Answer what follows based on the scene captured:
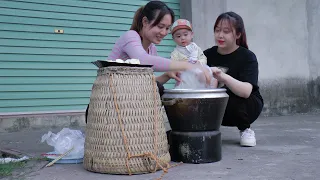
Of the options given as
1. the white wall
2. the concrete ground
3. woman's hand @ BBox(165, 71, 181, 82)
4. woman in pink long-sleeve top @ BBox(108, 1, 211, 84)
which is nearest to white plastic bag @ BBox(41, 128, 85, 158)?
the concrete ground

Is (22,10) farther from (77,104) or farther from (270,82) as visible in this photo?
(270,82)

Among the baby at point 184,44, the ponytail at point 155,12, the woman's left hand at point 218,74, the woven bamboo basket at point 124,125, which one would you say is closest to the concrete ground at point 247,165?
the woven bamboo basket at point 124,125

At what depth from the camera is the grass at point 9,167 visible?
2.21 m

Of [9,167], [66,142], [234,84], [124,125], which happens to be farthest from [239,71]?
[9,167]

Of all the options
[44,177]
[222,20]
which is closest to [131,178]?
[44,177]

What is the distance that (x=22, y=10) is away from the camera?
4.59 metres

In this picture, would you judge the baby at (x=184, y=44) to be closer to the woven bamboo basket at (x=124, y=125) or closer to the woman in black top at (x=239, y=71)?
the woman in black top at (x=239, y=71)

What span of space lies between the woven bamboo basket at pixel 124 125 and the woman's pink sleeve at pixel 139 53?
20 cm

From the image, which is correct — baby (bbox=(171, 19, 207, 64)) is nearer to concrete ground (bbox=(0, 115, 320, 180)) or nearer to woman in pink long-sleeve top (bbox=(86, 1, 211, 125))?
woman in pink long-sleeve top (bbox=(86, 1, 211, 125))

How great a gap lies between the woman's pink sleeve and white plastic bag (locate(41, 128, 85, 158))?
2.33 ft

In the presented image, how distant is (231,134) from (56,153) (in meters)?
1.95

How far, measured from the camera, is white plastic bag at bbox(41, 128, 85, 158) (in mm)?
2580

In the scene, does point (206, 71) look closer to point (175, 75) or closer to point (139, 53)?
point (175, 75)

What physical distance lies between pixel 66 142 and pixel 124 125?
651 mm
